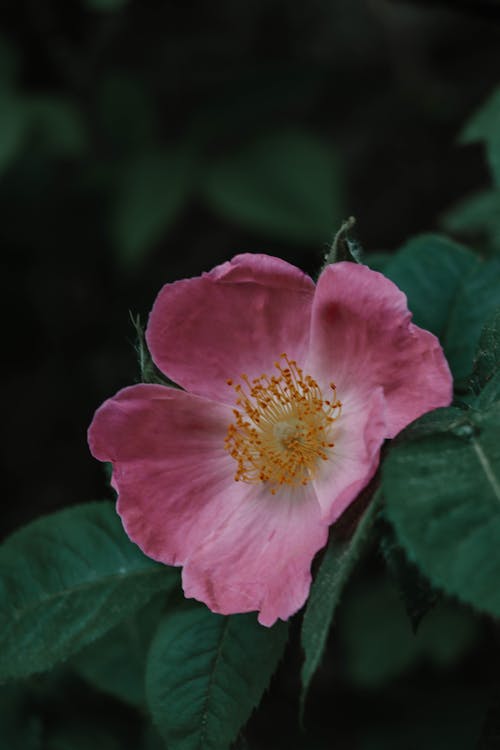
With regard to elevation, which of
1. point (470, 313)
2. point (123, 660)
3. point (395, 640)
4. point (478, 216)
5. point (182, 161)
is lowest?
point (395, 640)

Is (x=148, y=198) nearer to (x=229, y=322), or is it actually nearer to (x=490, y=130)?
(x=490, y=130)

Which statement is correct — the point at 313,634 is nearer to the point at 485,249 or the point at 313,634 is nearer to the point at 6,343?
the point at 485,249

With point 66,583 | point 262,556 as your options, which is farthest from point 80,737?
point 262,556

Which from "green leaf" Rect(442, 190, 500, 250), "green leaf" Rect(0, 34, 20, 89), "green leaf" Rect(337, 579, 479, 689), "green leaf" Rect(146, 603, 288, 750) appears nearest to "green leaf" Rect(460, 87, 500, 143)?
"green leaf" Rect(442, 190, 500, 250)

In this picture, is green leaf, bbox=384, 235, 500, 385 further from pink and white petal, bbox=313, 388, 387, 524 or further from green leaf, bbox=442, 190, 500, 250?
green leaf, bbox=442, 190, 500, 250

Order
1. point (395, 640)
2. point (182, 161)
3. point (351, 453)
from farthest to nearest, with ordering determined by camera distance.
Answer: point (182, 161)
point (395, 640)
point (351, 453)

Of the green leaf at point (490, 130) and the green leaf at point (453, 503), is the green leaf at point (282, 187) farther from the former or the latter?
the green leaf at point (453, 503)

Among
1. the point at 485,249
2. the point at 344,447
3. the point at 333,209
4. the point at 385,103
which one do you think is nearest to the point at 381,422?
the point at 344,447

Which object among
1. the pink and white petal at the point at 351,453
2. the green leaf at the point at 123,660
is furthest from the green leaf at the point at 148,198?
the pink and white petal at the point at 351,453
